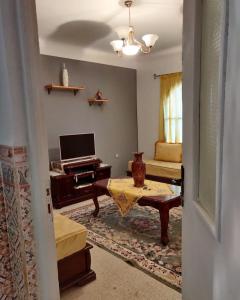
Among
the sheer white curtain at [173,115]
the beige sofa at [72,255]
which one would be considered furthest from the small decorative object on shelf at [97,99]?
the beige sofa at [72,255]

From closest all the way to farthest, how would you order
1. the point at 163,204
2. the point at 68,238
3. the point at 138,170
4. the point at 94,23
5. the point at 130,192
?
the point at 68,238, the point at 163,204, the point at 130,192, the point at 138,170, the point at 94,23

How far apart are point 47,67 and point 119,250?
3.02 m

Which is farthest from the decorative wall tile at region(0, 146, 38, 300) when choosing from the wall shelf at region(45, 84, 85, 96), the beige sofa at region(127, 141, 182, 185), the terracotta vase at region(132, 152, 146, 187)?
the beige sofa at region(127, 141, 182, 185)

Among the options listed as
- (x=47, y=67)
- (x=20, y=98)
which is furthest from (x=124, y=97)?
(x=20, y=98)

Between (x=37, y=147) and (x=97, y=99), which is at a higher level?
(x=97, y=99)

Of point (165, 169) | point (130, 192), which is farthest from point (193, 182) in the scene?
point (165, 169)

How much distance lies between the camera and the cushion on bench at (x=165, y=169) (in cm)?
416

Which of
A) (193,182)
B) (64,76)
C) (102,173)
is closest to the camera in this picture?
(193,182)

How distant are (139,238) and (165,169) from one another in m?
1.85

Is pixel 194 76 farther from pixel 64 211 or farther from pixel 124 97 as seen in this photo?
pixel 124 97

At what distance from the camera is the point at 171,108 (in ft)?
15.8

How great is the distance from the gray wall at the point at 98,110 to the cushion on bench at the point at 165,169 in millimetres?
861

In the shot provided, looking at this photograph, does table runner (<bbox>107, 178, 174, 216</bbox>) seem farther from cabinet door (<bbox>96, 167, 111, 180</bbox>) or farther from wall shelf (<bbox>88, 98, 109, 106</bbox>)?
wall shelf (<bbox>88, 98, 109, 106</bbox>)

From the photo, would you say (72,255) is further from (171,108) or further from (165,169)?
(171,108)
